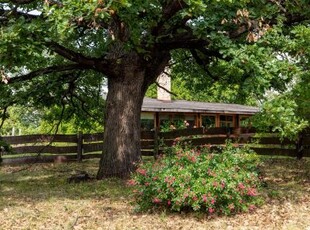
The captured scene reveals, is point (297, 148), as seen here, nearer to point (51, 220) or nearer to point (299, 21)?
point (299, 21)

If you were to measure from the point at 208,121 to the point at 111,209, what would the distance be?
24220 mm

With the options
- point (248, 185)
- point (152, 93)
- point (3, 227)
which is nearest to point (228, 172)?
point (248, 185)

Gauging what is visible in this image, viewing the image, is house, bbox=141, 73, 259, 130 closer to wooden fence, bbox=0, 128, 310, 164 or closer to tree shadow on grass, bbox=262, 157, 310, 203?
wooden fence, bbox=0, 128, 310, 164

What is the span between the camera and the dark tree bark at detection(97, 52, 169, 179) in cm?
1137

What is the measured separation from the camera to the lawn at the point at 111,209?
275 inches

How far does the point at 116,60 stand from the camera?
11.3m

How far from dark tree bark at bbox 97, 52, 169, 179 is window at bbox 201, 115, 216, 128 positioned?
20.2 meters

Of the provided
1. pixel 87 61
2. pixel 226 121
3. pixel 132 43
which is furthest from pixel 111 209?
pixel 226 121

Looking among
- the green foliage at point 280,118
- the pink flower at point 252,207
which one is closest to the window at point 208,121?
the green foliage at point 280,118

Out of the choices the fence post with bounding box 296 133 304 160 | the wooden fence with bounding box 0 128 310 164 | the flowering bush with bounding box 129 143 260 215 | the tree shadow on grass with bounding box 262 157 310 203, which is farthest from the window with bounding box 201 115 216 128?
the flowering bush with bounding box 129 143 260 215

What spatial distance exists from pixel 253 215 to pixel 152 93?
3365cm

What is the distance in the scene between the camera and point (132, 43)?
31.9ft

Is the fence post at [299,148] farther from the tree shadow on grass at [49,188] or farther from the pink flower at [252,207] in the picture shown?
the pink flower at [252,207]

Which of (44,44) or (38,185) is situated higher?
(44,44)
